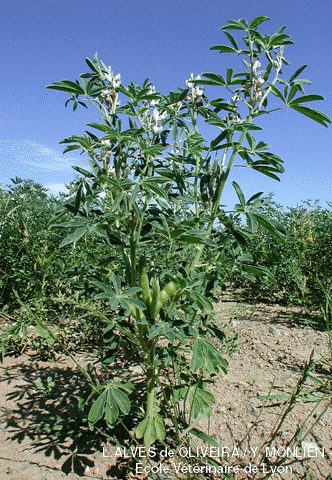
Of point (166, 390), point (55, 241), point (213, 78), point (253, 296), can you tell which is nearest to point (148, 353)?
point (166, 390)

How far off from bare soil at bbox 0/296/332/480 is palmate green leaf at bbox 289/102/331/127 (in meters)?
0.92

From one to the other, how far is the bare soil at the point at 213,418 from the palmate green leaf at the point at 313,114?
0.92 metres

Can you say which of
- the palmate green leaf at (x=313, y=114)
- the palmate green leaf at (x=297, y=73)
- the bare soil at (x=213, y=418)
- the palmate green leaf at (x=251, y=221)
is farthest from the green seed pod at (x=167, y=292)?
the palmate green leaf at (x=297, y=73)

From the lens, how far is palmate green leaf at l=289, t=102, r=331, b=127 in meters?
1.24

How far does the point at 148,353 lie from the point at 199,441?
63 centimetres

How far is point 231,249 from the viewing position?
5.07 ft

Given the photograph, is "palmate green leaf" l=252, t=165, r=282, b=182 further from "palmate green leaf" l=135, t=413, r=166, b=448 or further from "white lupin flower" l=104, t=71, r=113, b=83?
"palmate green leaf" l=135, t=413, r=166, b=448

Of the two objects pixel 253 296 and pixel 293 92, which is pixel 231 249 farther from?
pixel 253 296

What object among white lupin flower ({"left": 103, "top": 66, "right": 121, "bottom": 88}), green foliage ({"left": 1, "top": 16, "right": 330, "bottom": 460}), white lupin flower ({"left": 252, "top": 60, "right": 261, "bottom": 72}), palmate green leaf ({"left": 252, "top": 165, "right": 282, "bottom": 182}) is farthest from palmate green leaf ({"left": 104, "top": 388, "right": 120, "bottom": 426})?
white lupin flower ({"left": 252, "top": 60, "right": 261, "bottom": 72})

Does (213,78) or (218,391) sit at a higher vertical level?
(213,78)

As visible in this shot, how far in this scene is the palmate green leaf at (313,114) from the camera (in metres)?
1.24

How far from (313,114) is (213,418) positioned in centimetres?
170

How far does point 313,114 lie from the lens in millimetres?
1275

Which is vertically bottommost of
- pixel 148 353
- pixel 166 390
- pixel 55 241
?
pixel 166 390
